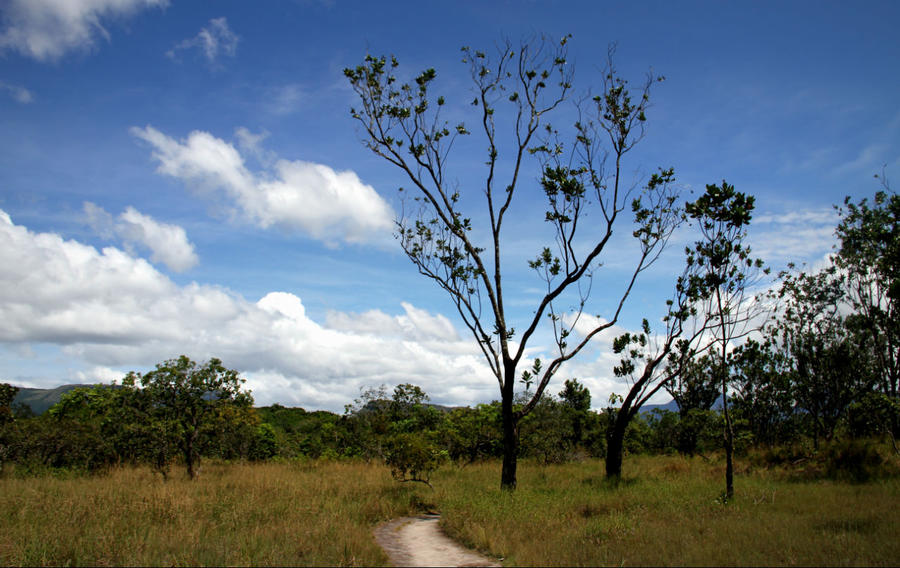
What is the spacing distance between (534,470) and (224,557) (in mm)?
15788

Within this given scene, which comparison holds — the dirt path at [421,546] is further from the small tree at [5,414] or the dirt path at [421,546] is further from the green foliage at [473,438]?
the small tree at [5,414]

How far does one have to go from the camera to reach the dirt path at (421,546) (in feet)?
25.8

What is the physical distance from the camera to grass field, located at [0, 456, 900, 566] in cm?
774

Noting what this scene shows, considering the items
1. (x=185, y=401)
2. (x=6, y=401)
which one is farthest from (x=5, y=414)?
(x=185, y=401)

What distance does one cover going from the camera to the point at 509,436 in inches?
612

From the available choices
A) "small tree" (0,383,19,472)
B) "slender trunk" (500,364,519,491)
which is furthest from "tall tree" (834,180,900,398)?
"small tree" (0,383,19,472)

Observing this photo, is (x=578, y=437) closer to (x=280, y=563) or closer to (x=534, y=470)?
(x=534, y=470)

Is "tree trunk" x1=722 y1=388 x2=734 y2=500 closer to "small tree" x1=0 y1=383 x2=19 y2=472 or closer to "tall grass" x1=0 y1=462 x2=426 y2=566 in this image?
"tall grass" x1=0 y1=462 x2=426 y2=566

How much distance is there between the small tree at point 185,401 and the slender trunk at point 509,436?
379 inches

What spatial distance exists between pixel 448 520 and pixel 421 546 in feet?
5.32

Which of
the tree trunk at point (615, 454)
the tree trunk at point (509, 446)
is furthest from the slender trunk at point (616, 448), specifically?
the tree trunk at point (509, 446)

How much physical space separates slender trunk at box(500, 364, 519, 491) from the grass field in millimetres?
741

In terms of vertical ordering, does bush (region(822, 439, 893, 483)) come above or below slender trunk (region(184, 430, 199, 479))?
above

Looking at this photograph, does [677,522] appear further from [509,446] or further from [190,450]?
[190,450]
